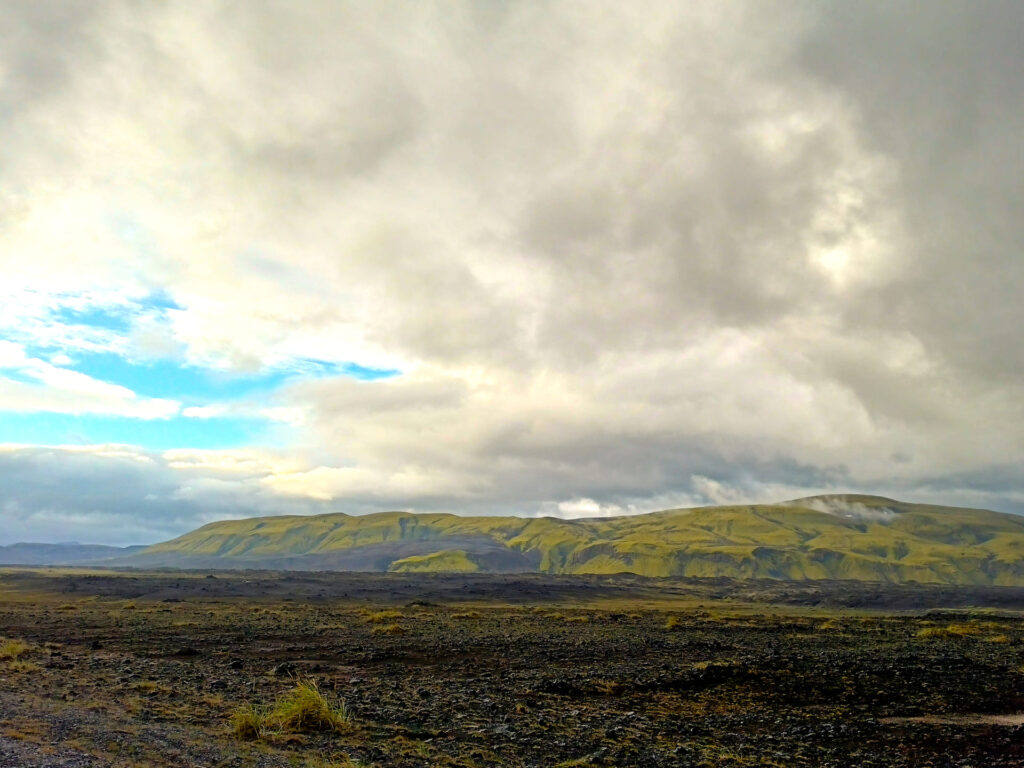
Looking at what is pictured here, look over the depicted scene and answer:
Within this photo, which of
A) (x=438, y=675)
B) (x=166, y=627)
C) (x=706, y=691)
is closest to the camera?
(x=706, y=691)

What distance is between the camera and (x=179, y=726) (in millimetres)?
14930

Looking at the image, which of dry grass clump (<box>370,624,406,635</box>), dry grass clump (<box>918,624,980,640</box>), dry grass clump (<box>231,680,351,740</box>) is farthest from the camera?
dry grass clump (<box>918,624,980,640</box>)

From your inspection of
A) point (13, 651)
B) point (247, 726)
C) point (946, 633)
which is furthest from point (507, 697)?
point (946, 633)

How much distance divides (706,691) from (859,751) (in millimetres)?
7210

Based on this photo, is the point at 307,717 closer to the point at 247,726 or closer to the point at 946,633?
the point at 247,726

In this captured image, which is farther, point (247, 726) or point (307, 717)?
point (307, 717)

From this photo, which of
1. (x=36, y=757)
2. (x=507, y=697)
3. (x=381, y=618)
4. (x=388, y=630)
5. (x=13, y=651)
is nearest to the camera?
(x=36, y=757)

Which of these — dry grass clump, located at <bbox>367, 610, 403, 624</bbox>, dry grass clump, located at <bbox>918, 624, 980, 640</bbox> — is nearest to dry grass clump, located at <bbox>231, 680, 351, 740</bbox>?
dry grass clump, located at <bbox>367, 610, 403, 624</bbox>

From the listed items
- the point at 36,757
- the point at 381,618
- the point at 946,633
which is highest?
the point at 36,757

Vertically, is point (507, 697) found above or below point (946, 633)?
above

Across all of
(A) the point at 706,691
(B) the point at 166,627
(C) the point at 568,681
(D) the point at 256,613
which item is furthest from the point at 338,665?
(D) the point at 256,613

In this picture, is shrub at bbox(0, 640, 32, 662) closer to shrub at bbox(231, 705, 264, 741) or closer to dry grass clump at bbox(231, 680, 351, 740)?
dry grass clump at bbox(231, 680, 351, 740)

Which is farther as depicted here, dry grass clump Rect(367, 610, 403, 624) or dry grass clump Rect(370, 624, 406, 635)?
dry grass clump Rect(367, 610, 403, 624)

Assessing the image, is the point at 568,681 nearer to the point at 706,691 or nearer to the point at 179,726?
the point at 706,691
